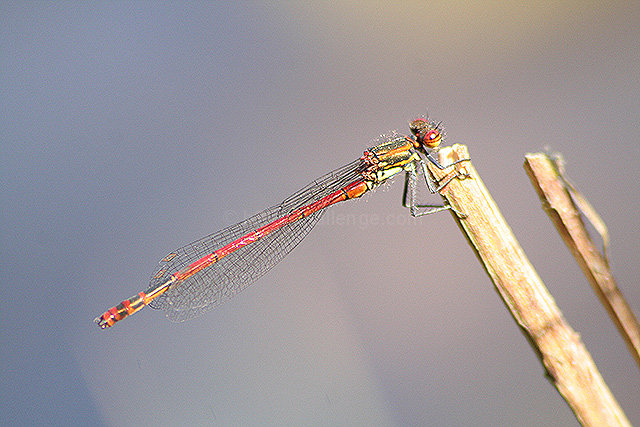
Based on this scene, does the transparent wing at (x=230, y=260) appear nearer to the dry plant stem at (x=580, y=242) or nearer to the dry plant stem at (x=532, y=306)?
the dry plant stem at (x=532, y=306)

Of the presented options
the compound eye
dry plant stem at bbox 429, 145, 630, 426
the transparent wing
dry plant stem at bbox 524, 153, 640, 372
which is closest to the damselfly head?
the compound eye

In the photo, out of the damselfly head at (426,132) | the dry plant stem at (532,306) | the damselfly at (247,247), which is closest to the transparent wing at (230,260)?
the damselfly at (247,247)

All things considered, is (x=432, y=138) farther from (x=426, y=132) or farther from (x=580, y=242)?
(x=580, y=242)

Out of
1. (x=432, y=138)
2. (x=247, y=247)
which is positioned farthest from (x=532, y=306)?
(x=247, y=247)

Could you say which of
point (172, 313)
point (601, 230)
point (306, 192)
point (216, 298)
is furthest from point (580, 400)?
point (172, 313)

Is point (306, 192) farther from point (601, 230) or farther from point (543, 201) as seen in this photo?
point (601, 230)

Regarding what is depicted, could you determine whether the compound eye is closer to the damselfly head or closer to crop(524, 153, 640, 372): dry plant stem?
the damselfly head
